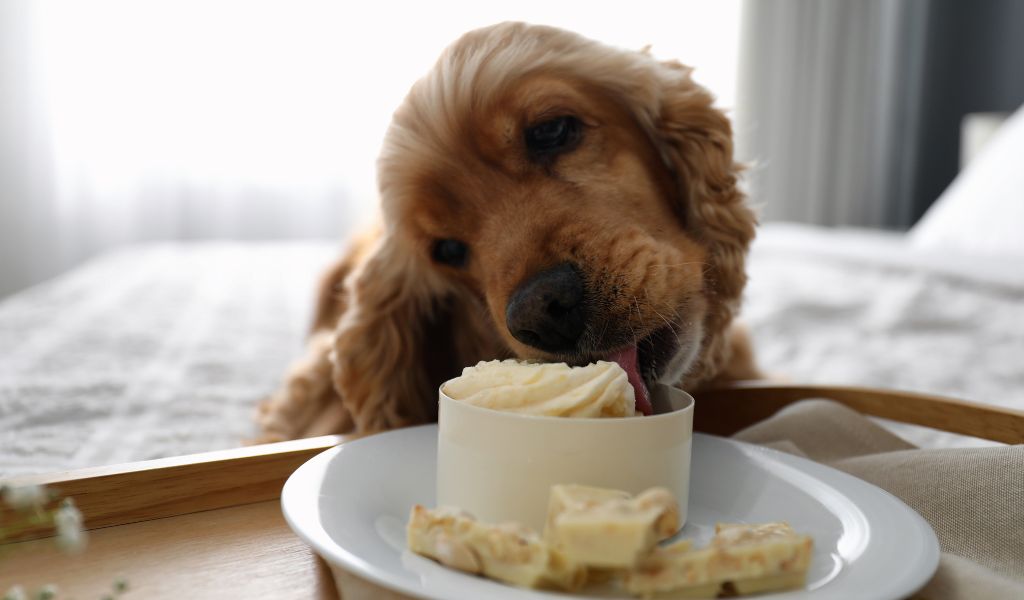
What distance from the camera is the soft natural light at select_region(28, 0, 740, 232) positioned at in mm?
4043

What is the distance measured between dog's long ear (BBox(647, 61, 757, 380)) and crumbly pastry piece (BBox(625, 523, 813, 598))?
2.14ft

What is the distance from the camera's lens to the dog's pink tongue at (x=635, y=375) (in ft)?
2.46

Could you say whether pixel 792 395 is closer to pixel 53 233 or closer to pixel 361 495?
pixel 361 495

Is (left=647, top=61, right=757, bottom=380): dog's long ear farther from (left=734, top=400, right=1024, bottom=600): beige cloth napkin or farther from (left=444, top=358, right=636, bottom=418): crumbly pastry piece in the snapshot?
(left=444, top=358, right=636, bottom=418): crumbly pastry piece

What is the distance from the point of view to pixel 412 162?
1.19 meters

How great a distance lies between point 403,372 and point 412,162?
32 centimetres

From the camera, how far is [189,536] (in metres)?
0.68

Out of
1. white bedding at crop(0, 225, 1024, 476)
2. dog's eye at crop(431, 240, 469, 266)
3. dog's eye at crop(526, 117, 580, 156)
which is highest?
dog's eye at crop(526, 117, 580, 156)

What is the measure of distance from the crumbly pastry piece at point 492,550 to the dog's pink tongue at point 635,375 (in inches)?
9.0

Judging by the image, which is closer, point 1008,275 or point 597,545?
point 597,545

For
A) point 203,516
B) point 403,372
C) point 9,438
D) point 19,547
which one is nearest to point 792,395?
point 403,372

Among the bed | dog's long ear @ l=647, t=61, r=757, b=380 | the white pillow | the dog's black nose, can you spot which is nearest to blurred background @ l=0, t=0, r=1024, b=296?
the white pillow

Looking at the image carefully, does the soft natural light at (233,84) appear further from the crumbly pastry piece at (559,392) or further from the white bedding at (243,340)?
the crumbly pastry piece at (559,392)

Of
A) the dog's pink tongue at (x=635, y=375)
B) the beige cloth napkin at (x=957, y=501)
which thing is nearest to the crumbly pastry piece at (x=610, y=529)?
the beige cloth napkin at (x=957, y=501)
